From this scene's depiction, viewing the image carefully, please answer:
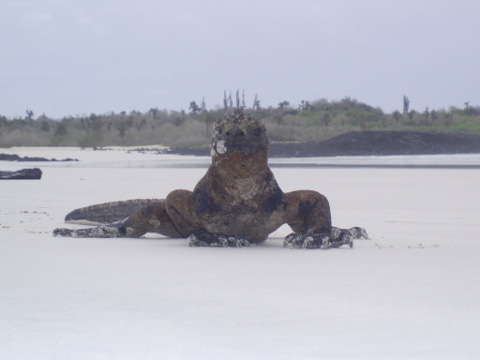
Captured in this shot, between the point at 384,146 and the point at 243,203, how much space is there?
129 feet

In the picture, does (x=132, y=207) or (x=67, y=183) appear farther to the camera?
(x=67, y=183)

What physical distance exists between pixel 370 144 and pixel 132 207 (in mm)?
38082

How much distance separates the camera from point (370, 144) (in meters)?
45.3

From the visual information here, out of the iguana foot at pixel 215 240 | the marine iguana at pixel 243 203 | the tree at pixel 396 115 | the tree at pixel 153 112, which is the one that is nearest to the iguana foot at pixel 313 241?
the marine iguana at pixel 243 203

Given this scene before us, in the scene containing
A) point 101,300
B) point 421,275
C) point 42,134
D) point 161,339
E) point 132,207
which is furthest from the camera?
point 42,134

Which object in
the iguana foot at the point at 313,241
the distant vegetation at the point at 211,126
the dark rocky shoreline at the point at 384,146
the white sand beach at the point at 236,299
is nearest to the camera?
the white sand beach at the point at 236,299

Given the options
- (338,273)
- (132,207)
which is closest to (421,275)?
(338,273)

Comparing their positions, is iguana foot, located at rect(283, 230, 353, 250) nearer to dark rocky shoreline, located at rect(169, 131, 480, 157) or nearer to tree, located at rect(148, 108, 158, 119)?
dark rocky shoreline, located at rect(169, 131, 480, 157)

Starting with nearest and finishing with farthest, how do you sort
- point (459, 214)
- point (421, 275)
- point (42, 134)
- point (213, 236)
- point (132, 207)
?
1. point (421, 275)
2. point (213, 236)
3. point (132, 207)
4. point (459, 214)
5. point (42, 134)

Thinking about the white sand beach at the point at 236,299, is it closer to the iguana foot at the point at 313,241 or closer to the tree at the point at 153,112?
the iguana foot at the point at 313,241

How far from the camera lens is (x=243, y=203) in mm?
6172

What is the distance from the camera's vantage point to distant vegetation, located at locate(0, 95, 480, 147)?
6475 centimetres

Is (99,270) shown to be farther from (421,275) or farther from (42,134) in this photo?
(42,134)

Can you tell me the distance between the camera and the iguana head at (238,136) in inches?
228
